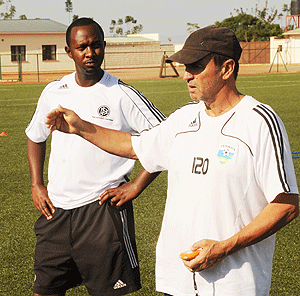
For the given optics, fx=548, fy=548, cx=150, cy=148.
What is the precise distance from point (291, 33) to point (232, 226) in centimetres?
6375

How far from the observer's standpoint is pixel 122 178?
3.63m

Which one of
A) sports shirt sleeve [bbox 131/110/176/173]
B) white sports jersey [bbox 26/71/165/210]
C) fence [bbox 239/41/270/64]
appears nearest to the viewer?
sports shirt sleeve [bbox 131/110/176/173]

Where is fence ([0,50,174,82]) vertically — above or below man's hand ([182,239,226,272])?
below

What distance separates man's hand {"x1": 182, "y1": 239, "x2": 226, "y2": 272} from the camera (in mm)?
2375

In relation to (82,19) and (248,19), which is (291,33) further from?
(82,19)

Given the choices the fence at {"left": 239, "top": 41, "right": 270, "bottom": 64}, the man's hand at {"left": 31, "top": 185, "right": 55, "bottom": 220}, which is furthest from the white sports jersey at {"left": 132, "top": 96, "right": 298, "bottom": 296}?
the fence at {"left": 239, "top": 41, "right": 270, "bottom": 64}

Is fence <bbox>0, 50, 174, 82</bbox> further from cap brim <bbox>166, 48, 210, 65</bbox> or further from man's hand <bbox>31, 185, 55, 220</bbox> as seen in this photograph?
cap brim <bbox>166, 48, 210, 65</bbox>

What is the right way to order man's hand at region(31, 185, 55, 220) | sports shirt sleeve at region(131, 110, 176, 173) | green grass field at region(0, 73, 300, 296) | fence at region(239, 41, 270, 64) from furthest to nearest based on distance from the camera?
fence at region(239, 41, 270, 64) < green grass field at region(0, 73, 300, 296) < man's hand at region(31, 185, 55, 220) < sports shirt sleeve at region(131, 110, 176, 173)

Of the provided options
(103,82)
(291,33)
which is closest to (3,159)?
(103,82)

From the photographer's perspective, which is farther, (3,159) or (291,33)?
(291,33)

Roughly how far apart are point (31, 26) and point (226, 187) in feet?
190

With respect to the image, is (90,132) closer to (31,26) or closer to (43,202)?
(43,202)

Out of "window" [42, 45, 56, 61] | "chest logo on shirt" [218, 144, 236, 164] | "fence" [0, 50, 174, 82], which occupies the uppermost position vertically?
"chest logo on shirt" [218, 144, 236, 164]

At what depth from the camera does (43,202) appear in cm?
368
